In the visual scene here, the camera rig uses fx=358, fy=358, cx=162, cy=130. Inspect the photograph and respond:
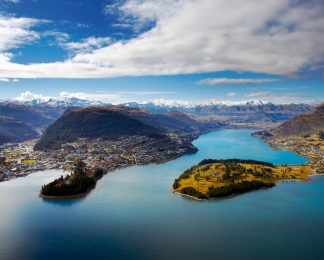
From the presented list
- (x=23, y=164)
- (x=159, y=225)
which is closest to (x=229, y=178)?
(x=159, y=225)

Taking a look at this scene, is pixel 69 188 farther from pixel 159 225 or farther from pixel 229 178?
pixel 229 178

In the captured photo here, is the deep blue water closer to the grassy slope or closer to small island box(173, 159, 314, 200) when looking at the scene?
small island box(173, 159, 314, 200)

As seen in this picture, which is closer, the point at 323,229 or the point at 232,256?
the point at 232,256

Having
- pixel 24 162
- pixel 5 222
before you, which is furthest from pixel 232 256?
pixel 24 162

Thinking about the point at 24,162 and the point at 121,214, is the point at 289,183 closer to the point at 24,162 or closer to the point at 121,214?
the point at 121,214

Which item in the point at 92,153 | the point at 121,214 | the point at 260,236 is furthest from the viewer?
the point at 92,153

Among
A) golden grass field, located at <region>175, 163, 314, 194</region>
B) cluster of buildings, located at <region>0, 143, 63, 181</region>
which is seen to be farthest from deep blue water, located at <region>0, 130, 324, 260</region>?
cluster of buildings, located at <region>0, 143, 63, 181</region>
